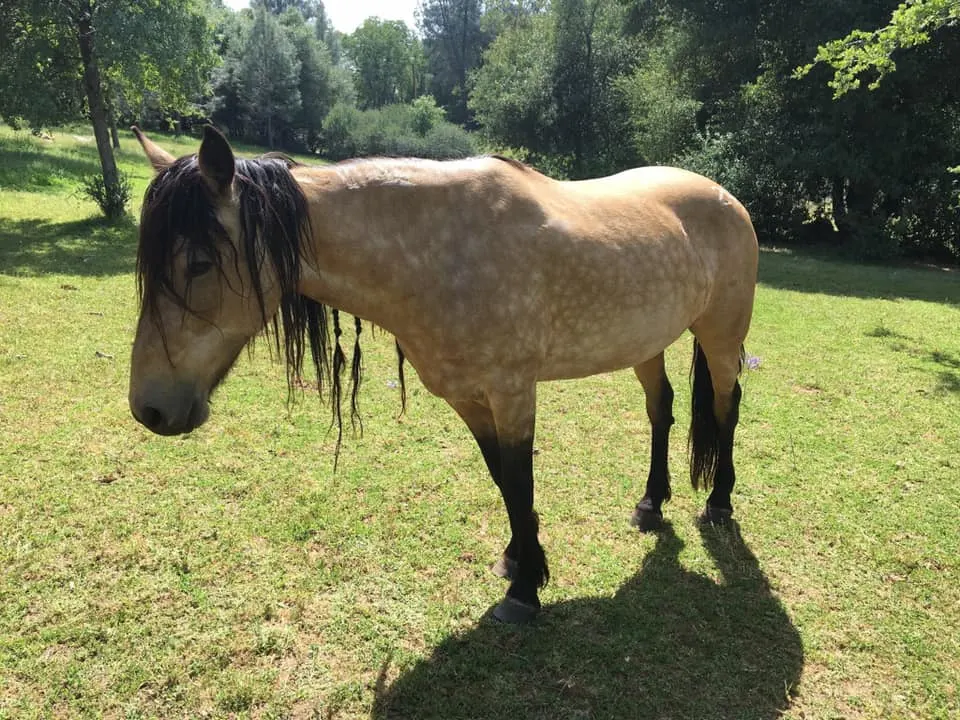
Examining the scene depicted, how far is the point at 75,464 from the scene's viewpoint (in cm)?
372

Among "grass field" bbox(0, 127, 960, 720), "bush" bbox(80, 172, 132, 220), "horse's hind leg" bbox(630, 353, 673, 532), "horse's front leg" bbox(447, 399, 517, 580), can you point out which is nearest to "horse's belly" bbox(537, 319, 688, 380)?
"horse's front leg" bbox(447, 399, 517, 580)

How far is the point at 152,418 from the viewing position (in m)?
1.81

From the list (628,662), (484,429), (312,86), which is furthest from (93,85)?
(312,86)

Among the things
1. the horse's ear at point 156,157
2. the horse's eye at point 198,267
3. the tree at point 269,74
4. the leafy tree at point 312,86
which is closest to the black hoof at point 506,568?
the horse's eye at point 198,267

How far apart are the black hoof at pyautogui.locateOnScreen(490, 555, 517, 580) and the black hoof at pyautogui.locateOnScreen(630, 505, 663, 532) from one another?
881 millimetres

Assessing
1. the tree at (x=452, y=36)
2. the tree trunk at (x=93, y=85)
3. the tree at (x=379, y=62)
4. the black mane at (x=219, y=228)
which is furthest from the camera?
the tree at (x=452, y=36)

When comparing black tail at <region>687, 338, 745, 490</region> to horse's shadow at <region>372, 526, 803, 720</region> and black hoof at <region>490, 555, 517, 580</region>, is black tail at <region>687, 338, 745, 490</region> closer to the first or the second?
horse's shadow at <region>372, 526, 803, 720</region>

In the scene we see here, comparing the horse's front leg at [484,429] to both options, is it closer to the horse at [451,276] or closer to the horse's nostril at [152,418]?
the horse at [451,276]

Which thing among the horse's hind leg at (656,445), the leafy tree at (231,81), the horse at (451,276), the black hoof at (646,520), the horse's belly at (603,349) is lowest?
the black hoof at (646,520)

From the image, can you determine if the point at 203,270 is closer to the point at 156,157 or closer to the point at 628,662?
the point at 156,157

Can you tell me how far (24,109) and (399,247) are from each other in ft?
40.8

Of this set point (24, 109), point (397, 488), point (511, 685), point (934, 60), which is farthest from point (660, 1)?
point (511, 685)

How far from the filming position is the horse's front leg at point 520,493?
2.45 m

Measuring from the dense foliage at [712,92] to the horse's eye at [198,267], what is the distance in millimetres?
7406
